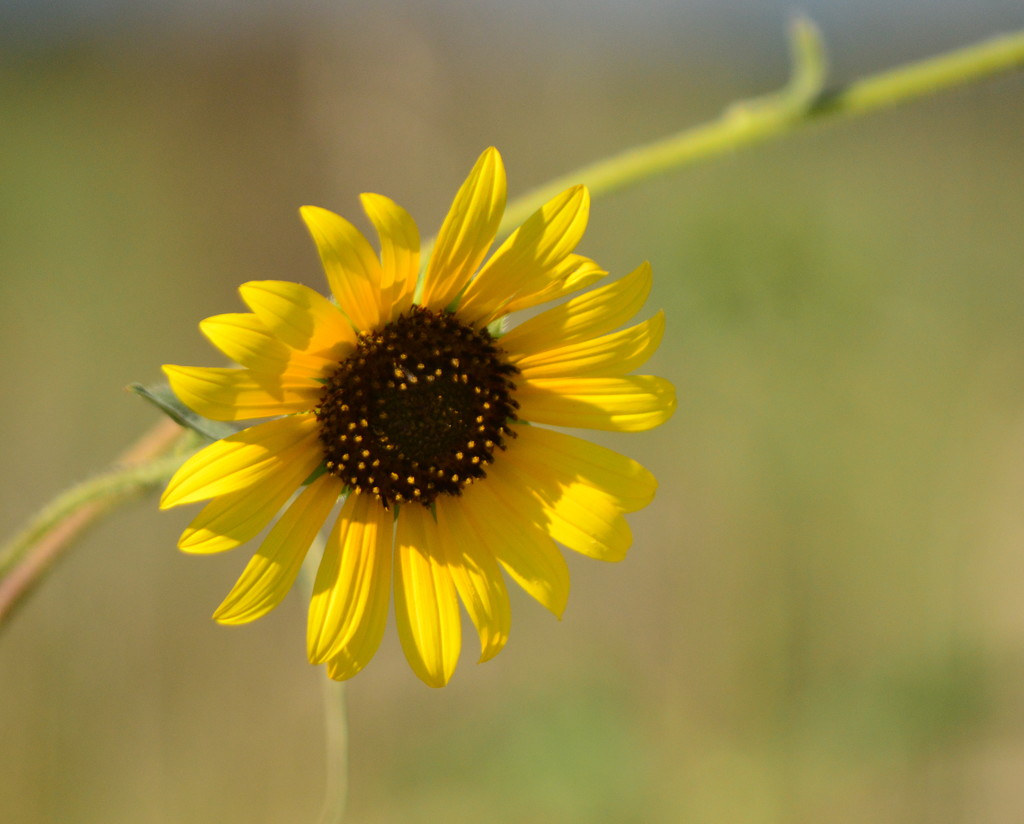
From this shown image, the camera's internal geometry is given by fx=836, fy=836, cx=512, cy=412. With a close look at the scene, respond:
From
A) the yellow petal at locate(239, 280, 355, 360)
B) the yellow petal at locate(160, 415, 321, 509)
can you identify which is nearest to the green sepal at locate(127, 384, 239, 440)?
the yellow petal at locate(160, 415, 321, 509)

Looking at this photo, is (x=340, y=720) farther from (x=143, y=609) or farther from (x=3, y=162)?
(x=3, y=162)

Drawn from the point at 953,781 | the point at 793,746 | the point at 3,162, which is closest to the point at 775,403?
the point at 793,746

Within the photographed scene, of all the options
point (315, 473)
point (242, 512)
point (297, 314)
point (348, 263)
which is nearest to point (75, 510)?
point (242, 512)

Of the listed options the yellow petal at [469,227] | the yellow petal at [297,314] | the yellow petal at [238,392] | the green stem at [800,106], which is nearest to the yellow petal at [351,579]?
the yellow petal at [238,392]

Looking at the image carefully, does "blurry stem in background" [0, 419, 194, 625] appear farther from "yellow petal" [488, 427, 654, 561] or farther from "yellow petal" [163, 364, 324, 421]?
"yellow petal" [488, 427, 654, 561]

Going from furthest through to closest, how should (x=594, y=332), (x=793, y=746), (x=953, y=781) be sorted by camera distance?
(x=953, y=781)
(x=793, y=746)
(x=594, y=332)
